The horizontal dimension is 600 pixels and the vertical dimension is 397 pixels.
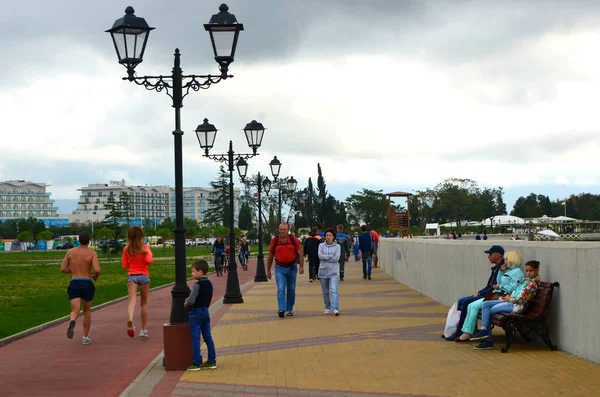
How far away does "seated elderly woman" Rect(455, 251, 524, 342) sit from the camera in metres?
10.9

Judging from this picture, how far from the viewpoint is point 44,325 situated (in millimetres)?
14117

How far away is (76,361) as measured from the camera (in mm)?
10328

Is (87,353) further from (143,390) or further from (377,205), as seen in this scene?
(377,205)

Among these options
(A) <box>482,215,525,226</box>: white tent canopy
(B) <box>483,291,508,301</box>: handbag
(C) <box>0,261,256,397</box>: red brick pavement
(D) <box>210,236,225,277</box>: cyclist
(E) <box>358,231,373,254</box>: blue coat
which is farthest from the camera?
(A) <box>482,215,525,226</box>: white tent canopy

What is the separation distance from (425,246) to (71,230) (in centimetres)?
18785

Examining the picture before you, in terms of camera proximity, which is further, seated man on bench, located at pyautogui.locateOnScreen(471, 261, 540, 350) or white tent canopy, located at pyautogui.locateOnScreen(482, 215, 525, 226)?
white tent canopy, located at pyautogui.locateOnScreen(482, 215, 525, 226)

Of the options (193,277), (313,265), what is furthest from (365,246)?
(193,277)

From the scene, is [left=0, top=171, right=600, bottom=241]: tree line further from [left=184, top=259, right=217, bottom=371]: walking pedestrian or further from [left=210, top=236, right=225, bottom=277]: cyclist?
[left=184, top=259, right=217, bottom=371]: walking pedestrian

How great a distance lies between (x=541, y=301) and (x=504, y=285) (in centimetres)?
85

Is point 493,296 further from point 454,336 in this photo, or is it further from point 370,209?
point 370,209

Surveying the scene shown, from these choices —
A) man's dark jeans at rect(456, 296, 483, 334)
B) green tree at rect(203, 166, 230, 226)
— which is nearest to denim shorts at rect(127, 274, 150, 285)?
man's dark jeans at rect(456, 296, 483, 334)

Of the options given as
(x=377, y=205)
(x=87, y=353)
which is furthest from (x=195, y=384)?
(x=377, y=205)

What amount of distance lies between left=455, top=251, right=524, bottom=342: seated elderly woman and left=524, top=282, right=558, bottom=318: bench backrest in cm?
55

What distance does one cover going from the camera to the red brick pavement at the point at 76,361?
845 cm
